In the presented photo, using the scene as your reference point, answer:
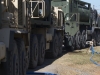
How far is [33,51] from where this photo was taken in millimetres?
11523

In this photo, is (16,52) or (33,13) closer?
(16,52)

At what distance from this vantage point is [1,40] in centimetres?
709

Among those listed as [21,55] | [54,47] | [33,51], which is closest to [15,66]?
[21,55]

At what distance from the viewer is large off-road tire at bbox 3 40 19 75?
286 inches

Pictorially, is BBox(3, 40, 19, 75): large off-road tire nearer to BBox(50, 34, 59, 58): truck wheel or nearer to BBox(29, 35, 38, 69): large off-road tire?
BBox(29, 35, 38, 69): large off-road tire

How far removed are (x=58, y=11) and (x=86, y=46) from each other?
8.09 meters

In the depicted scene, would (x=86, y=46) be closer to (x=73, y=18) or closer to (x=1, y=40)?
(x=73, y=18)

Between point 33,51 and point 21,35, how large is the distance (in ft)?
8.75

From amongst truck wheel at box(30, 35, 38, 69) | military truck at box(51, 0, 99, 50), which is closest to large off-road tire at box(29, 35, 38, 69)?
truck wheel at box(30, 35, 38, 69)

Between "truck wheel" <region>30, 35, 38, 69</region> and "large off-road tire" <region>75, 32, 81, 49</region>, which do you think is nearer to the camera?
"truck wheel" <region>30, 35, 38, 69</region>

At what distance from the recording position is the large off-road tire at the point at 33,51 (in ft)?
37.4

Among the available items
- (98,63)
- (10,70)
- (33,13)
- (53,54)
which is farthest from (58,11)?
(10,70)

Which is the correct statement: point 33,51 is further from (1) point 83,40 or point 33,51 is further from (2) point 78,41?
(1) point 83,40

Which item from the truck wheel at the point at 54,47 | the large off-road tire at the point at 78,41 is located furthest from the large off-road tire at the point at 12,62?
the large off-road tire at the point at 78,41
